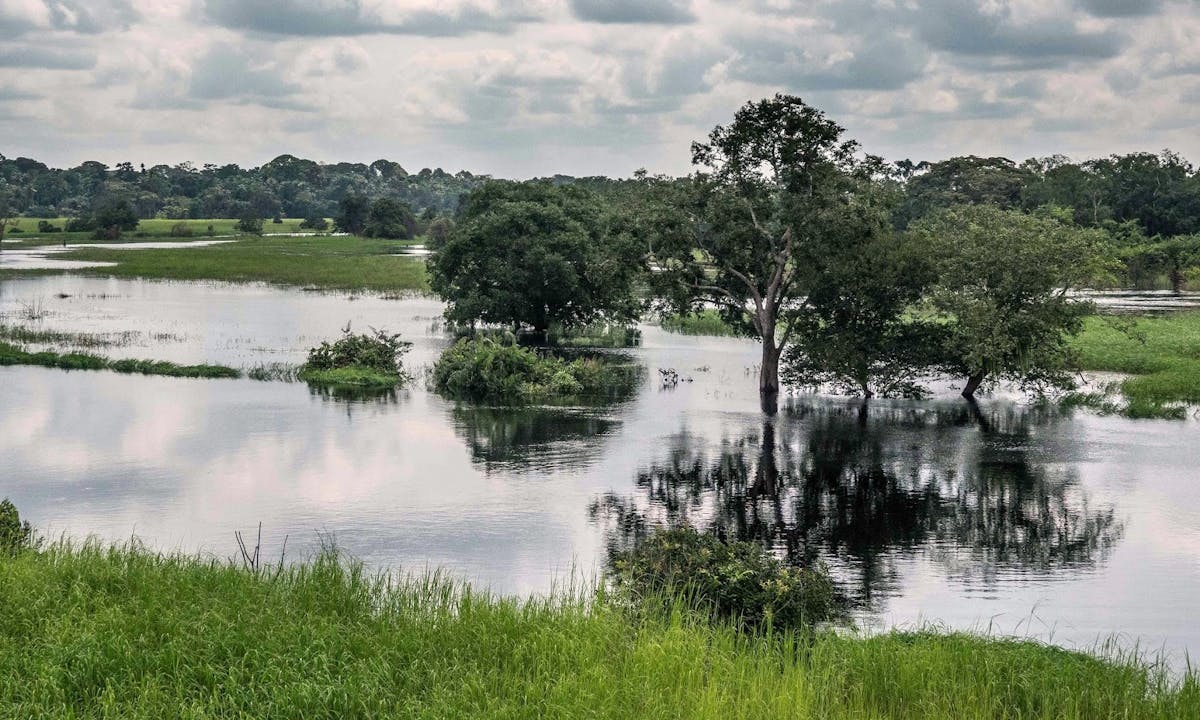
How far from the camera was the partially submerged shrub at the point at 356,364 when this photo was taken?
46062 millimetres

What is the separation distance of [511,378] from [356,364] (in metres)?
6.61

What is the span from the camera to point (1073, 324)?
39844mm

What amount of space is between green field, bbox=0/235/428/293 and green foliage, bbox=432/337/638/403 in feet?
136

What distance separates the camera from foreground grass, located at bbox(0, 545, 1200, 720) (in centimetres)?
1381

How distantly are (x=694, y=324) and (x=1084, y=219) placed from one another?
168ft

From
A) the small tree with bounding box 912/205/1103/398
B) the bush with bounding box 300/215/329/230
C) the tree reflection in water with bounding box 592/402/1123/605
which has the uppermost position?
the bush with bounding box 300/215/329/230

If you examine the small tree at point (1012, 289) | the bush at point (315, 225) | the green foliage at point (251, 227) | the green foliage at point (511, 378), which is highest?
the bush at point (315, 225)

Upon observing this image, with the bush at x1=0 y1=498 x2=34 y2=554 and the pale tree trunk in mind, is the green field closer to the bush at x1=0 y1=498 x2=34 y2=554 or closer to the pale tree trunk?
the pale tree trunk

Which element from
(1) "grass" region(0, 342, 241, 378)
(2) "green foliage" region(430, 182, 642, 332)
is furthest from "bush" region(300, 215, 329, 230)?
(1) "grass" region(0, 342, 241, 378)

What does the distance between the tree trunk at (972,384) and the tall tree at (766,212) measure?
253 inches

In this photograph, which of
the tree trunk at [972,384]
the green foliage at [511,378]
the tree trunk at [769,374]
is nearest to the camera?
the tree trunk at [972,384]

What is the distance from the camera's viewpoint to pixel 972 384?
43156 millimetres

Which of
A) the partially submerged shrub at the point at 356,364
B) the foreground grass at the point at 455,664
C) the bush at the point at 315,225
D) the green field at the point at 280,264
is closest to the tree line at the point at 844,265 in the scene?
the partially submerged shrub at the point at 356,364

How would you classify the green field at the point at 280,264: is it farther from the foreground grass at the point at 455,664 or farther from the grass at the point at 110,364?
the foreground grass at the point at 455,664
